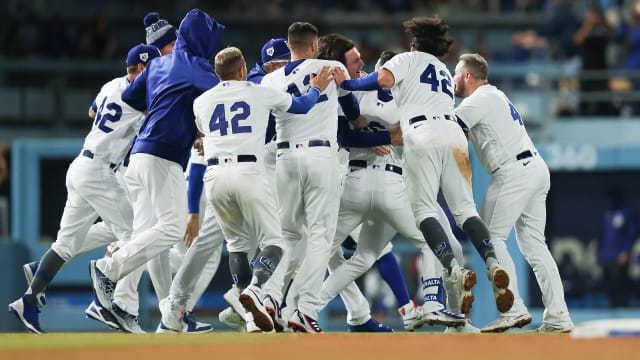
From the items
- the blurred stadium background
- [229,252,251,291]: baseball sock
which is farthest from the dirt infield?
the blurred stadium background

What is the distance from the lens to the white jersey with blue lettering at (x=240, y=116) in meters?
9.11

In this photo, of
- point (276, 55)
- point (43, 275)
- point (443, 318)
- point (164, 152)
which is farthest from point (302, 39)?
point (43, 275)

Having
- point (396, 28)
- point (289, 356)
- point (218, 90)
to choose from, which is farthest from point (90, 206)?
point (396, 28)

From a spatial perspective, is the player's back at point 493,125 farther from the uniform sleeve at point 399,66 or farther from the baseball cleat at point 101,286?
the baseball cleat at point 101,286

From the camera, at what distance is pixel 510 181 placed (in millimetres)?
9898

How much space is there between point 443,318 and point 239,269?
159cm

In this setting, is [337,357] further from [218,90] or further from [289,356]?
[218,90]

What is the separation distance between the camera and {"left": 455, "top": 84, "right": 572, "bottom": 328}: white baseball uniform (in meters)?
9.84

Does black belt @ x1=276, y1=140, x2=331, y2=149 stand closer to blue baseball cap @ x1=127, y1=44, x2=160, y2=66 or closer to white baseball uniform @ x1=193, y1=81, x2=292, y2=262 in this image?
white baseball uniform @ x1=193, y1=81, x2=292, y2=262

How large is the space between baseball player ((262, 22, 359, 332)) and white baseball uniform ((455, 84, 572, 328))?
1.15m

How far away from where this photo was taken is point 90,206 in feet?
34.6

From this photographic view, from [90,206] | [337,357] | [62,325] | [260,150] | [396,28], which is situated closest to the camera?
[337,357]

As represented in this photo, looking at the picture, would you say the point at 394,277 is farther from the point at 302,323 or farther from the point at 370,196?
the point at 302,323

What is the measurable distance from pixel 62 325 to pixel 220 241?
5.45 meters
